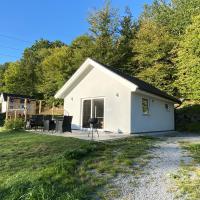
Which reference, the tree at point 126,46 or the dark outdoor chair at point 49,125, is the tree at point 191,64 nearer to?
the tree at point 126,46

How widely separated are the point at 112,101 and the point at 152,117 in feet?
9.64

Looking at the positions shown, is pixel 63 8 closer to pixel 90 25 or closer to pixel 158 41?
pixel 90 25

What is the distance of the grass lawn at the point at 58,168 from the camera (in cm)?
552

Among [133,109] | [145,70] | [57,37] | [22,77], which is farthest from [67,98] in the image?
[57,37]

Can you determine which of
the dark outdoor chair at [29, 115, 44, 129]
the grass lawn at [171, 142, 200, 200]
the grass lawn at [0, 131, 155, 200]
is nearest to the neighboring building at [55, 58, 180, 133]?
the dark outdoor chair at [29, 115, 44, 129]

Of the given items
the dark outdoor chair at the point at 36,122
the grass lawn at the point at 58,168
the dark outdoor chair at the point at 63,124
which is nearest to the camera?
the grass lawn at the point at 58,168

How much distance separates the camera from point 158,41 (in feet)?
97.4

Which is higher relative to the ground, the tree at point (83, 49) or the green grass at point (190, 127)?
the tree at point (83, 49)

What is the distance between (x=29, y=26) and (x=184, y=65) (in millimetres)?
21022

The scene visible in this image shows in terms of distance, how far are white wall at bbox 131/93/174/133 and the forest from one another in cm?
407

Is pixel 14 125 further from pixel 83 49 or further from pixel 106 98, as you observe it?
pixel 83 49

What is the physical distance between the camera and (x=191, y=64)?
75.9 feet

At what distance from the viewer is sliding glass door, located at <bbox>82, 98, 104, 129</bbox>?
54.9 feet

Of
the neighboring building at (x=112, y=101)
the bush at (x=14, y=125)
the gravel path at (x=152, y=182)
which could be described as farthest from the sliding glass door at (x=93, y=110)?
the gravel path at (x=152, y=182)
